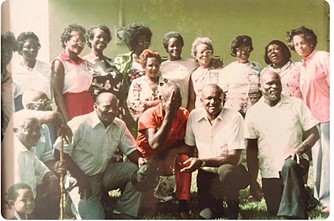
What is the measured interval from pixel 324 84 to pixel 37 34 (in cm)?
89

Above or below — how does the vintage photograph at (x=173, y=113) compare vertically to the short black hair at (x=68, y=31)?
below

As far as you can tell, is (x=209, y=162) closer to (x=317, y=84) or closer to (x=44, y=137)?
(x=317, y=84)

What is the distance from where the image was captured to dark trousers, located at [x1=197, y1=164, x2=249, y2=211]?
249 cm

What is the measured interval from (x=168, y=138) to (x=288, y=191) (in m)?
0.40

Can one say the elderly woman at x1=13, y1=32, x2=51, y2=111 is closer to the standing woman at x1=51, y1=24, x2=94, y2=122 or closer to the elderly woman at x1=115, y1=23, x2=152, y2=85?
the standing woman at x1=51, y1=24, x2=94, y2=122

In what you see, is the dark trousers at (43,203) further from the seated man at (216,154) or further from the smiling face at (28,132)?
the seated man at (216,154)

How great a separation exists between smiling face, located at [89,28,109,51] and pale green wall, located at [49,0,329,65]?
2 centimetres

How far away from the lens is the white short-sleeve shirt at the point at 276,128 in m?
2.50

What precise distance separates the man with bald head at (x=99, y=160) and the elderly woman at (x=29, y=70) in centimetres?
15

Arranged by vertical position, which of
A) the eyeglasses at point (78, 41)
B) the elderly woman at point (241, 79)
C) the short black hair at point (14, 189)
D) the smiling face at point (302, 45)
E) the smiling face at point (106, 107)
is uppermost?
the eyeglasses at point (78, 41)

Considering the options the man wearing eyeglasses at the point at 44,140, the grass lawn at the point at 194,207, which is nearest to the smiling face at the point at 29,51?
the man wearing eyeglasses at the point at 44,140

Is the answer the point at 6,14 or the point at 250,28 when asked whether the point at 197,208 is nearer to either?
the point at 250,28

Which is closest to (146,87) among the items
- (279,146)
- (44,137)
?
(44,137)

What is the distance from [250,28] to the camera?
2494 millimetres
